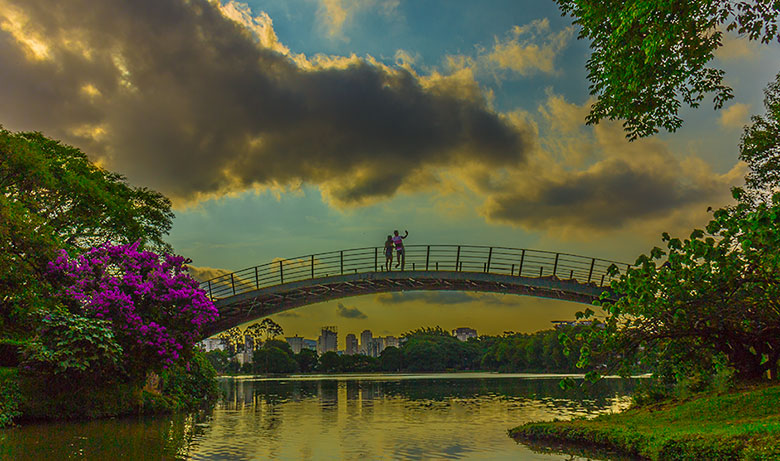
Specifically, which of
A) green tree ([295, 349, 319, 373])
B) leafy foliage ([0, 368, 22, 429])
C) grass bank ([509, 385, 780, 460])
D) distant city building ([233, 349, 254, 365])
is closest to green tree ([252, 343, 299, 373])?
distant city building ([233, 349, 254, 365])

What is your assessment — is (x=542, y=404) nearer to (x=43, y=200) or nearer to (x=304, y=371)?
(x=43, y=200)

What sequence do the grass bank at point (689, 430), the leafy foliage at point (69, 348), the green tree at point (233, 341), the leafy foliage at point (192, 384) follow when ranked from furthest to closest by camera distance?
the green tree at point (233, 341), the leafy foliage at point (192, 384), the leafy foliage at point (69, 348), the grass bank at point (689, 430)

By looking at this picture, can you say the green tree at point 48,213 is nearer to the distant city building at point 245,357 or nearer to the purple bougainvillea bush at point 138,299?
the purple bougainvillea bush at point 138,299

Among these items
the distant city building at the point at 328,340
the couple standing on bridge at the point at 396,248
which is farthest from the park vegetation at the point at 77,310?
the distant city building at the point at 328,340

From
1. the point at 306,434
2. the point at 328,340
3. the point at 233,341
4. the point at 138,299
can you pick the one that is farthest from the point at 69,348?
the point at 328,340

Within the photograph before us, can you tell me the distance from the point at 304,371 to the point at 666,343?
317 ft

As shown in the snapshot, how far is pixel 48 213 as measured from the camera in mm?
29406

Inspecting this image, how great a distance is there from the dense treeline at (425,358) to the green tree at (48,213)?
64.6 metres

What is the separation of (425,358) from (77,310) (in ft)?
304

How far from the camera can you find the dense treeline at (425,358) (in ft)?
324

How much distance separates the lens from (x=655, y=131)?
1727cm

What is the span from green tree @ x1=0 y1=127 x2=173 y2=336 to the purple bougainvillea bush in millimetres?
1049

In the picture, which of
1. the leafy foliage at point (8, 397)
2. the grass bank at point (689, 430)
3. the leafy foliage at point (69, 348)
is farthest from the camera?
the leafy foliage at point (69, 348)

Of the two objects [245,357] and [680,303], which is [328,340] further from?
[680,303]
